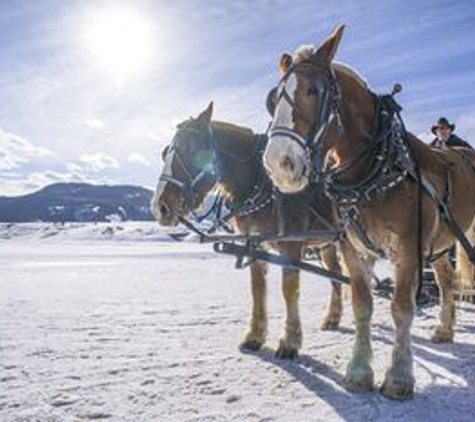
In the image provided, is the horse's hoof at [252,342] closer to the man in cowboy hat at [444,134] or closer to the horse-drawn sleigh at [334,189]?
the horse-drawn sleigh at [334,189]

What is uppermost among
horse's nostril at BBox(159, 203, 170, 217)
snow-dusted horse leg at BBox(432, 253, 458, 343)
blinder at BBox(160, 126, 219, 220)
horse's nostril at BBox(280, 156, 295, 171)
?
blinder at BBox(160, 126, 219, 220)

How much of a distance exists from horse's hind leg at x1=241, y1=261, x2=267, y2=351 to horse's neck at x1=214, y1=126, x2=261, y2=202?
100cm

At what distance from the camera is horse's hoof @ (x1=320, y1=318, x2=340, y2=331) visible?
8.89 metres

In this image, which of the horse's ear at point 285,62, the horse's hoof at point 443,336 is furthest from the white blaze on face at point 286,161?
the horse's hoof at point 443,336

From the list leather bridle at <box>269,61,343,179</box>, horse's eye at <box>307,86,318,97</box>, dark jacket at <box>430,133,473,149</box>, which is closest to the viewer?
leather bridle at <box>269,61,343,179</box>

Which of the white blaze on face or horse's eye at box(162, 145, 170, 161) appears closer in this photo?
the white blaze on face

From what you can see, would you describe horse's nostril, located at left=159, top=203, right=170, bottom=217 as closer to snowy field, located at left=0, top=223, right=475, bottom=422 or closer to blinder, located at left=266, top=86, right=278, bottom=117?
snowy field, located at left=0, top=223, right=475, bottom=422

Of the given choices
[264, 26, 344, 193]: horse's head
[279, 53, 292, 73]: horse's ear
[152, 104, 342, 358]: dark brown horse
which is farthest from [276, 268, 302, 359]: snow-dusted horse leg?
[279, 53, 292, 73]: horse's ear

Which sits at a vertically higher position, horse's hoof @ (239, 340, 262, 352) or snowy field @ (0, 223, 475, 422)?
horse's hoof @ (239, 340, 262, 352)

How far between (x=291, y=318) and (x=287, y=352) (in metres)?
0.40

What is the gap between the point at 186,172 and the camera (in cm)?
736

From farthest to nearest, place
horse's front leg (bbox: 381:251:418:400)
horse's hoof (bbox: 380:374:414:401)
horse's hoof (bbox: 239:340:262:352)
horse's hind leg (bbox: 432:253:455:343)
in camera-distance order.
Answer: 1. horse's hind leg (bbox: 432:253:455:343)
2. horse's hoof (bbox: 239:340:262:352)
3. horse's front leg (bbox: 381:251:418:400)
4. horse's hoof (bbox: 380:374:414:401)

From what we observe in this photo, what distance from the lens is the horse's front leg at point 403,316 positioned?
17.4 feet

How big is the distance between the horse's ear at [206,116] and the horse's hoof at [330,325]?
3499mm
